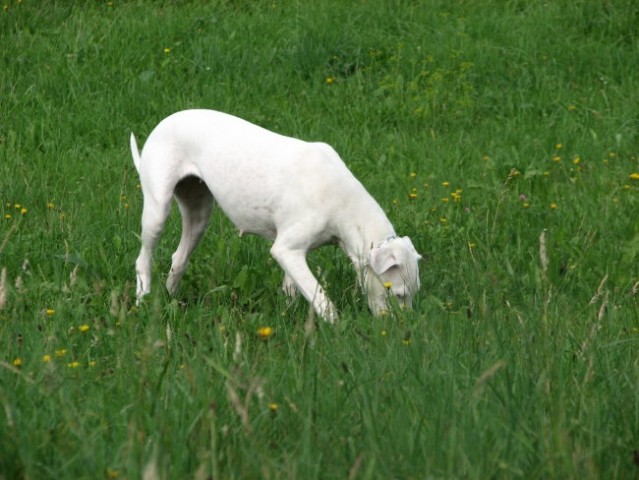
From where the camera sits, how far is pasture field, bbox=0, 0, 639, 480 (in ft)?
9.33

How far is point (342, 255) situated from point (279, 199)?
73 cm

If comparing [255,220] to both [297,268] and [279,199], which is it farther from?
[297,268]

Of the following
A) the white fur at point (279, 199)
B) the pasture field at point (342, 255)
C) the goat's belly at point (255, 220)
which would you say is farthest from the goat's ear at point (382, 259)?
the goat's belly at point (255, 220)

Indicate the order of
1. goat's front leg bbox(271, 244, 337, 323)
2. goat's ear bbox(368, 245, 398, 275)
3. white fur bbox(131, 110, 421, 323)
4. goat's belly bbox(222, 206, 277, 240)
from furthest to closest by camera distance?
goat's belly bbox(222, 206, 277, 240)
goat's front leg bbox(271, 244, 337, 323)
white fur bbox(131, 110, 421, 323)
goat's ear bbox(368, 245, 398, 275)

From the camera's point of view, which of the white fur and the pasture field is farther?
the white fur

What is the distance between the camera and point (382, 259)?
5.28 meters

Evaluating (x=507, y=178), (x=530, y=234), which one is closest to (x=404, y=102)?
(x=507, y=178)

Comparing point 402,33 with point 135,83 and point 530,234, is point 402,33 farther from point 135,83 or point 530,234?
point 530,234

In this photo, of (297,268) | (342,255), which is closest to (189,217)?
(342,255)

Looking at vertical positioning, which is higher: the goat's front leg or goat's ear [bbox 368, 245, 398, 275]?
→ goat's ear [bbox 368, 245, 398, 275]

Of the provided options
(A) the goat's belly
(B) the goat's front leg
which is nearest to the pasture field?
(B) the goat's front leg

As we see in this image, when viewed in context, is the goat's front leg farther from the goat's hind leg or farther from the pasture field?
the goat's hind leg

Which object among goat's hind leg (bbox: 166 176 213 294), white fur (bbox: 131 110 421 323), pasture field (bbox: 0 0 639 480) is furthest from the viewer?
goat's hind leg (bbox: 166 176 213 294)

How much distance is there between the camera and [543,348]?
10.7ft
